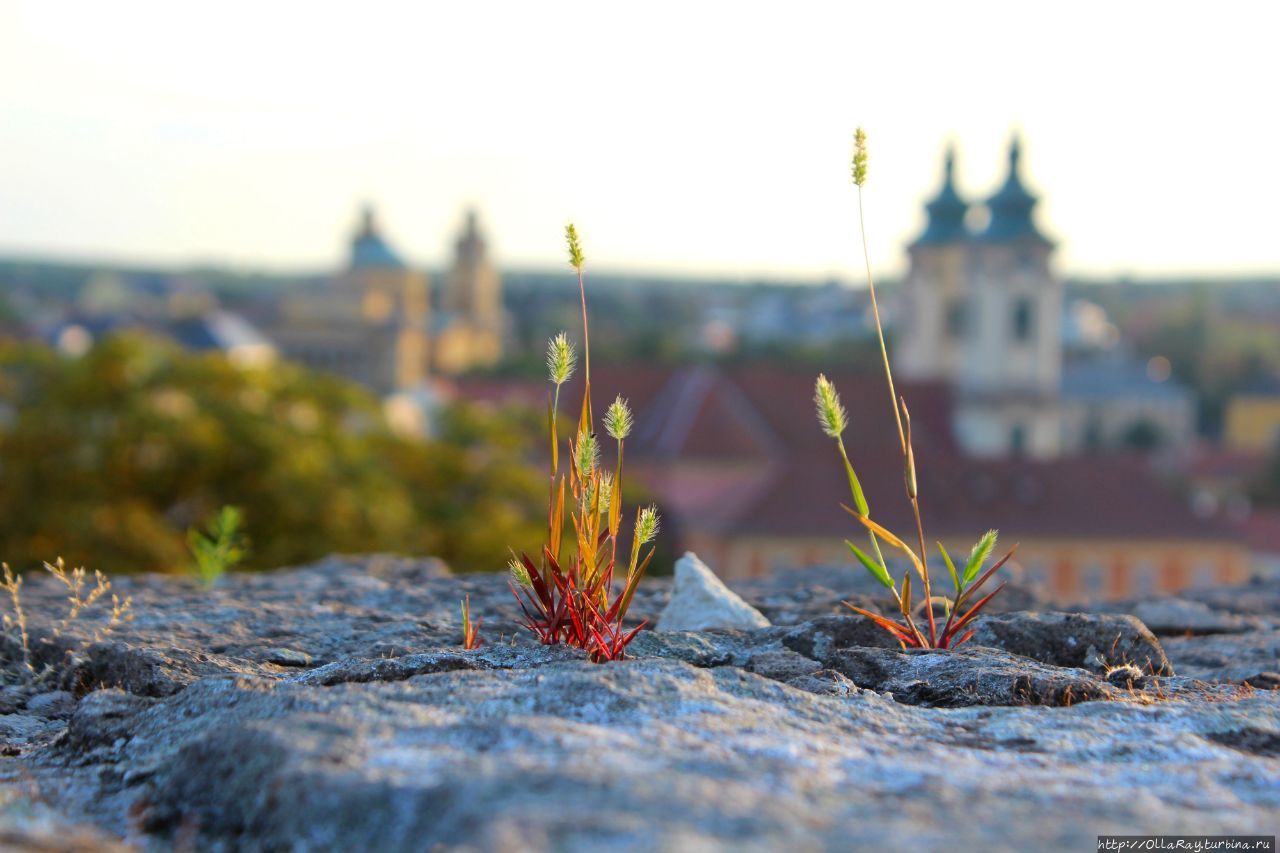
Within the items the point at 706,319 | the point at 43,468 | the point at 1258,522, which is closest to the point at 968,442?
the point at 1258,522

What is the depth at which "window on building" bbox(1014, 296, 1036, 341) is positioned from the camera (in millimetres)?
53781

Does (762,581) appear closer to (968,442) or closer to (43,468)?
(43,468)

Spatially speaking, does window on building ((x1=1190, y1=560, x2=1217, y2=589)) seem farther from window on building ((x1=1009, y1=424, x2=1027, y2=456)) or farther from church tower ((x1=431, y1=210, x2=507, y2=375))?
church tower ((x1=431, y1=210, x2=507, y2=375))

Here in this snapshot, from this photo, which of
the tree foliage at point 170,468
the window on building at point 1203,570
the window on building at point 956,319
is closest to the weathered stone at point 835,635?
the tree foliage at point 170,468

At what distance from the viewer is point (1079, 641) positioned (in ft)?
10.6

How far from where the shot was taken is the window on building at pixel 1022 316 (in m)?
53.8

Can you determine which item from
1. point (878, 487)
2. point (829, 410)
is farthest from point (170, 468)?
point (878, 487)

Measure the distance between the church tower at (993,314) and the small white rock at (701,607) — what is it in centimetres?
4972

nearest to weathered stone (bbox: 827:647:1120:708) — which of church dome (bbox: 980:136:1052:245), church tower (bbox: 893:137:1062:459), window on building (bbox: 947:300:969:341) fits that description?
church dome (bbox: 980:136:1052:245)

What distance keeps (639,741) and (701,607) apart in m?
1.34

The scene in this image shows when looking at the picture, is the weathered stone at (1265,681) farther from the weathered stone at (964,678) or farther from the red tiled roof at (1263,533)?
the red tiled roof at (1263,533)

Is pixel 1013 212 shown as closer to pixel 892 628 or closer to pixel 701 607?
pixel 701 607

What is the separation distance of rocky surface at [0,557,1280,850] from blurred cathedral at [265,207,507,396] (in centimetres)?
8509

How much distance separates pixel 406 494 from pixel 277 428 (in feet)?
9.78
